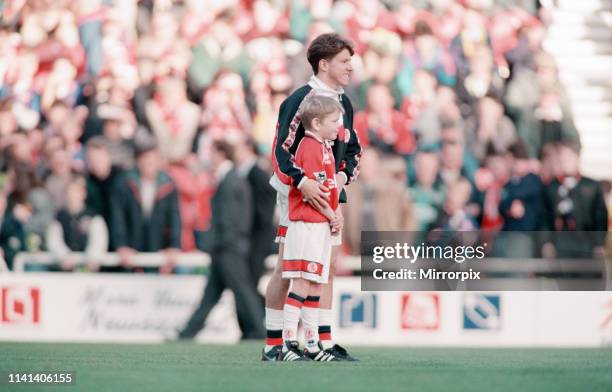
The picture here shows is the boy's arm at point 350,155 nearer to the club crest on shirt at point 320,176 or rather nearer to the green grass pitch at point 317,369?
the club crest on shirt at point 320,176

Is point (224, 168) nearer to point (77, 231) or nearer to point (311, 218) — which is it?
point (77, 231)

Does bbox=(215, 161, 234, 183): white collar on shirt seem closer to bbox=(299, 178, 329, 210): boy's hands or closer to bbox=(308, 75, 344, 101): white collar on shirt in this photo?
bbox=(308, 75, 344, 101): white collar on shirt

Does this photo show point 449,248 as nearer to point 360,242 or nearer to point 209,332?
point 360,242

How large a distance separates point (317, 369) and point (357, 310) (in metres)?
4.50

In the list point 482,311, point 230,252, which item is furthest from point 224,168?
point 482,311

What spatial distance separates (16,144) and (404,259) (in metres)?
3.83

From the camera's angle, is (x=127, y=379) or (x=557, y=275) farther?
(x=557, y=275)

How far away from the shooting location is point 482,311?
12.3 meters

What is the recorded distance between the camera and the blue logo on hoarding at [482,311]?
40.1ft

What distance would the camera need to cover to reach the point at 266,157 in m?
13.3

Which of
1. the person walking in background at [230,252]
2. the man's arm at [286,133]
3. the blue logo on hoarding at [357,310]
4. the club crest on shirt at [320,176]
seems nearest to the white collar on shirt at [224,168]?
the person walking in background at [230,252]

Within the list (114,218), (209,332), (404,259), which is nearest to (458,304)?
(404,259)

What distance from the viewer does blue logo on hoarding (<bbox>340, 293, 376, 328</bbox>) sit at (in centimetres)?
1229

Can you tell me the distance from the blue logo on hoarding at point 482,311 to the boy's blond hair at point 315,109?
4476 millimetres
